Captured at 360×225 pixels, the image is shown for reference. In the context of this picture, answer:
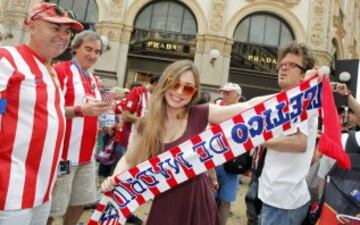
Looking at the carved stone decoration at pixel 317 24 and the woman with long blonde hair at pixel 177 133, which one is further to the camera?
the carved stone decoration at pixel 317 24

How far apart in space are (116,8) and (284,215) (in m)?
14.5

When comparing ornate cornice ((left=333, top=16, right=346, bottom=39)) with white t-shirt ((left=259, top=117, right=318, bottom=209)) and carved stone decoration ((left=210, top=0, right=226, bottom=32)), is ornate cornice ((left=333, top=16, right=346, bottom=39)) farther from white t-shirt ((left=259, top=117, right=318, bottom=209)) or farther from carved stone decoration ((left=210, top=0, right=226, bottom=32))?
white t-shirt ((left=259, top=117, right=318, bottom=209))

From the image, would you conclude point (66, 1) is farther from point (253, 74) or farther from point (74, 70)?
point (74, 70)

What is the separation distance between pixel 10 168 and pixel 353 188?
2.08 metres

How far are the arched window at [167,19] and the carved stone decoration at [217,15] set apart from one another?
963 mm

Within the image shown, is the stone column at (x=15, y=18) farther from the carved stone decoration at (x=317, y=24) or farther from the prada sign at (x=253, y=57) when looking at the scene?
the carved stone decoration at (x=317, y=24)

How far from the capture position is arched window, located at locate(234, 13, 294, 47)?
16.2 meters

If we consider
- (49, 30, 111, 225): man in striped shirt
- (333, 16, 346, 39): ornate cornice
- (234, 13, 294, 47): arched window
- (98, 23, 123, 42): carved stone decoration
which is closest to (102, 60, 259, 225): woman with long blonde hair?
(49, 30, 111, 225): man in striped shirt

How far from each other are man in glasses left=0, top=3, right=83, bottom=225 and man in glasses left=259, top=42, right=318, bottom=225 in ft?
5.09

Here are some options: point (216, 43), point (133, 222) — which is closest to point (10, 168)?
point (133, 222)

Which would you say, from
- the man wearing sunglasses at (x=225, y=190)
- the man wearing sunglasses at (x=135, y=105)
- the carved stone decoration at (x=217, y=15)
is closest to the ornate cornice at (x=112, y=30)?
the carved stone decoration at (x=217, y=15)

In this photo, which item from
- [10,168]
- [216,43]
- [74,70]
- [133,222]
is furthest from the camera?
[216,43]

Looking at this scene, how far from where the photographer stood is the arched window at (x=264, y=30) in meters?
16.2

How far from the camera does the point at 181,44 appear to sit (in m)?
15.8
